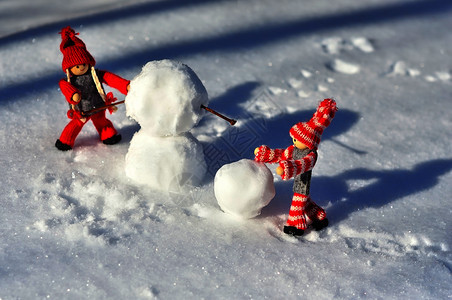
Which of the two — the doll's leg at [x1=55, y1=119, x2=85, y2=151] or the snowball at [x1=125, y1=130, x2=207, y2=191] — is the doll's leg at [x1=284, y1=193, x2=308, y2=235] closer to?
the snowball at [x1=125, y1=130, x2=207, y2=191]

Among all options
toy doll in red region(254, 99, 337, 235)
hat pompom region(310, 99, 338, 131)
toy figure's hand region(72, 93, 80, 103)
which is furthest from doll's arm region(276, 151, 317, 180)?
toy figure's hand region(72, 93, 80, 103)

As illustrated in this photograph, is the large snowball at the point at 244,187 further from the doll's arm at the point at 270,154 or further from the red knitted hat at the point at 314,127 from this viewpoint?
the red knitted hat at the point at 314,127

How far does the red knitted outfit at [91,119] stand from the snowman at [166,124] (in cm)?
16

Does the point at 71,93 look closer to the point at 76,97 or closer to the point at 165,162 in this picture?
the point at 76,97

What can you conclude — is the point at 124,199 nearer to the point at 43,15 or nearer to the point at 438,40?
the point at 43,15

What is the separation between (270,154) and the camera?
1873mm

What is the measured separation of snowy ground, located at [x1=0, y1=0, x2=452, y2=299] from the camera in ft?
5.56

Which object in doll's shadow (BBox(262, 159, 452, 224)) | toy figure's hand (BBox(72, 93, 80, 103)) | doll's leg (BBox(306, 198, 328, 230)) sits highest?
toy figure's hand (BBox(72, 93, 80, 103))

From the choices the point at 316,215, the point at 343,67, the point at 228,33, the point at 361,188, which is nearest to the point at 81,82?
the point at 316,215

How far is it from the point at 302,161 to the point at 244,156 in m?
0.58

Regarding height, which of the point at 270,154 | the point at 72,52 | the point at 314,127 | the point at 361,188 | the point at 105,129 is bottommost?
the point at 361,188

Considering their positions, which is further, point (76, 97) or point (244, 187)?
point (76, 97)

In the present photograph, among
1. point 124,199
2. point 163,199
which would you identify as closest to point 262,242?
point 163,199

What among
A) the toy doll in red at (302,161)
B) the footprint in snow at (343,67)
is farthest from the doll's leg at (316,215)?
the footprint in snow at (343,67)
